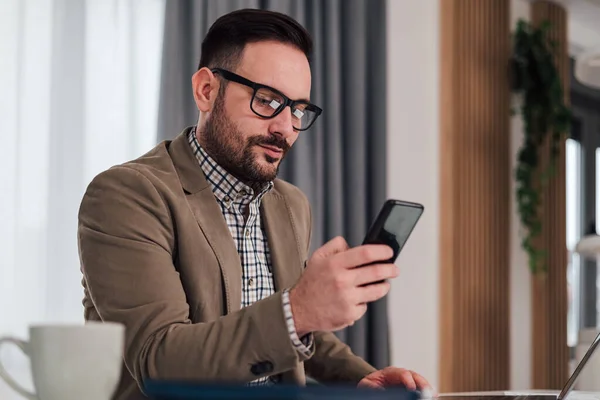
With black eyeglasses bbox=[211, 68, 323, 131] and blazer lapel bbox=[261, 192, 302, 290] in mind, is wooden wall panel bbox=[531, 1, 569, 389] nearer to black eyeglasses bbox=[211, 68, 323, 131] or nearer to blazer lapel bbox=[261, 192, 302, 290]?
blazer lapel bbox=[261, 192, 302, 290]

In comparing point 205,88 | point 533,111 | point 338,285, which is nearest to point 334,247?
point 338,285

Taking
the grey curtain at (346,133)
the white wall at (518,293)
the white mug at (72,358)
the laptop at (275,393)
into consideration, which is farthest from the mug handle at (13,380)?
the white wall at (518,293)

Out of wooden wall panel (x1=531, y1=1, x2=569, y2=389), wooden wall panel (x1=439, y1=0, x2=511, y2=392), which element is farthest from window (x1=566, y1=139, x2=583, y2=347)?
wooden wall panel (x1=439, y1=0, x2=511, y2=392)

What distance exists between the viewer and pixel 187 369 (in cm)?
125

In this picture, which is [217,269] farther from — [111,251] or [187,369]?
[187,369]

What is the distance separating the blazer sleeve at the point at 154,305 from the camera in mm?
1146

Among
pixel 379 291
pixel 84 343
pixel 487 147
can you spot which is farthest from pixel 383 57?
pixel 84 343

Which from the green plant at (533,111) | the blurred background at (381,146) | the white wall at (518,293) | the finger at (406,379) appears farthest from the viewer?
the white wall at (518,293)

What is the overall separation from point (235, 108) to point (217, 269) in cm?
32

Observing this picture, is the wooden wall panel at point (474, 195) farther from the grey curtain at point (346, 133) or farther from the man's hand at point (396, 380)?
the man's hand at point (396, 380)

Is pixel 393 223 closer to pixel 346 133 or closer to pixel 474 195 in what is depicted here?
pixel 346 133

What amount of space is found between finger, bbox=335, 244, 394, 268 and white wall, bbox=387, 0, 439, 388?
9.97 feet

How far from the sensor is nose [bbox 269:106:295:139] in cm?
160

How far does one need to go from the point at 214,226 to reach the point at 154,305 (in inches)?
11.9
